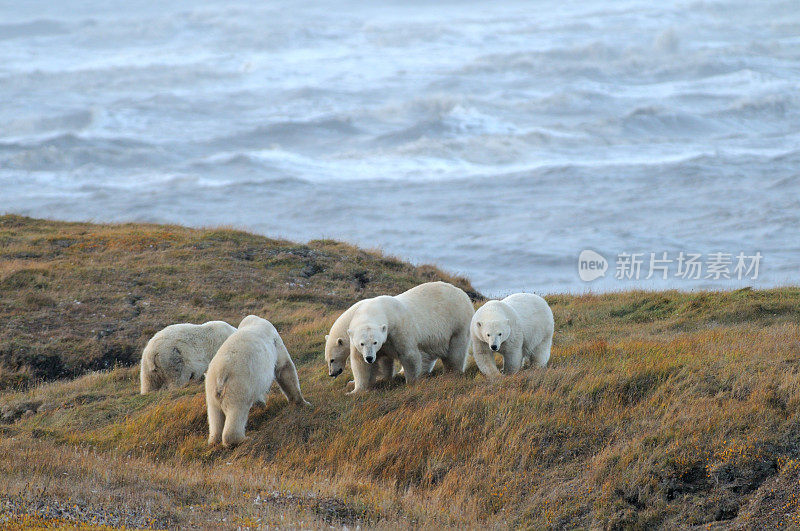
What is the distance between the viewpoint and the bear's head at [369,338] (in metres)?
10.3

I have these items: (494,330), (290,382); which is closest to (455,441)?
(494,330)

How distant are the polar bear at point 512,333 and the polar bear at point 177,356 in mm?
3917

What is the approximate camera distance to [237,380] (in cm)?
1021

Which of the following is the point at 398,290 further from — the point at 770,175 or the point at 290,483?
the point at 770,175

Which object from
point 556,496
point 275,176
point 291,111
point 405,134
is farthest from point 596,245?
point 291,111

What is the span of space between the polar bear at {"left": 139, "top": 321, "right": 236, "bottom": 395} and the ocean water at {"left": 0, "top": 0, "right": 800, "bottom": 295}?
21.8 metres

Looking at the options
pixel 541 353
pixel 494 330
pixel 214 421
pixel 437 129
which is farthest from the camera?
pixel 437 129

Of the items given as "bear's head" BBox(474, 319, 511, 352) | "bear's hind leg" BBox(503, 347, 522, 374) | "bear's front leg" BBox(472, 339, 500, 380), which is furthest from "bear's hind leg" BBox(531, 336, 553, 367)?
"bear's head" BBox(474, 319, 511, 352)

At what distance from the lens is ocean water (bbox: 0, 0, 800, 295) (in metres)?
50.4

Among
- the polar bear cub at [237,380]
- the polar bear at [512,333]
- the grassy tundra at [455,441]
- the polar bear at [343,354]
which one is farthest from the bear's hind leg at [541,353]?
the polar bear cub at [237,380]

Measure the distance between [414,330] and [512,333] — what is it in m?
1.28

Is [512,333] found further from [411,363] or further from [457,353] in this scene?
[411,363]

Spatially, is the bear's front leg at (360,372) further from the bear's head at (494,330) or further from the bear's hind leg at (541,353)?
the bear's hind leg at (541,353)

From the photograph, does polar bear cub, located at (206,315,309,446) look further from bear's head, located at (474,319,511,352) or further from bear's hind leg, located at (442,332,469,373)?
bear's head, located at (474,319,511,352)
